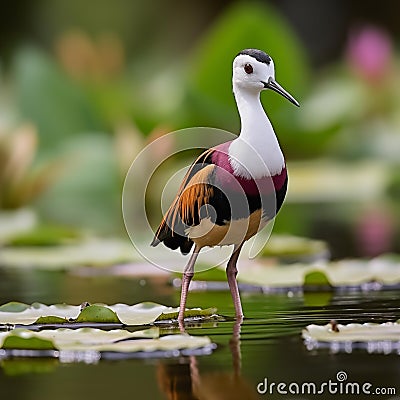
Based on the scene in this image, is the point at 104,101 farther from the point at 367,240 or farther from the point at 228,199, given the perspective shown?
the point at 228,199

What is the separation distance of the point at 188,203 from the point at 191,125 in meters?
4.00

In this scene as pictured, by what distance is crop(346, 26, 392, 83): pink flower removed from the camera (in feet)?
25.2

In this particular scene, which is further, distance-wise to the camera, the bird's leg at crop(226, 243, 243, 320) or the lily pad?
the bird's leg at crop(226, 243, 243, 320)

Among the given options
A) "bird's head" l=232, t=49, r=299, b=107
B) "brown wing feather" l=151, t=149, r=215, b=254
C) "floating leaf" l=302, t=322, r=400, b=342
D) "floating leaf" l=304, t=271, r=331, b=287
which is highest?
"bird's head" l=232, t=49, r=299, b=107

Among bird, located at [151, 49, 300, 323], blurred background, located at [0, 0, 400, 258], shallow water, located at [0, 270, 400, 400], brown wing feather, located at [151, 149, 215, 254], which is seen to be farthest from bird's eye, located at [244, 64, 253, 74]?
blurred background, located at [0, 0, 400, 258]

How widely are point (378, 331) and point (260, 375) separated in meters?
0.28

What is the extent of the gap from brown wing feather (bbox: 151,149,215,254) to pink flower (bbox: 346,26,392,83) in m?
5.73

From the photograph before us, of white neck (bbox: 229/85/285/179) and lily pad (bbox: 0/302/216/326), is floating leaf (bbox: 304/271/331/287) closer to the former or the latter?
lily pad (bbox: 0/302/216/326)

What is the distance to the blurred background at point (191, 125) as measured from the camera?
449 centimetres

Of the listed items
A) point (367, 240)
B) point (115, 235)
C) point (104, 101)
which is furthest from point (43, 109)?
point (367, 240)

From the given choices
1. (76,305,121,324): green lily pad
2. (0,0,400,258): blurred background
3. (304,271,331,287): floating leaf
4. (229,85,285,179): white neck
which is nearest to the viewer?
(229,85,285,179): white neck

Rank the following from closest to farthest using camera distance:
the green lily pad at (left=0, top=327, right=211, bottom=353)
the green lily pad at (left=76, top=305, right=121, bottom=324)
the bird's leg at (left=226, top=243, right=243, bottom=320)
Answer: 1. the green lily pad at (left=0, top=327, right=211, bottom=353)
2. the green lily pad at (left=76, top=305, right=121, bottom=324)
3. the bird's leg at (left=226, top=243, right=243, bottom=320)

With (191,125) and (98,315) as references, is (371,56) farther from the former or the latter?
(98,315)

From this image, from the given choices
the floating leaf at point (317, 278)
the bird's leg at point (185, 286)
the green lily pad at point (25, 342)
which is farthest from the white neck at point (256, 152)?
the floating leaf at point (317, 278)
